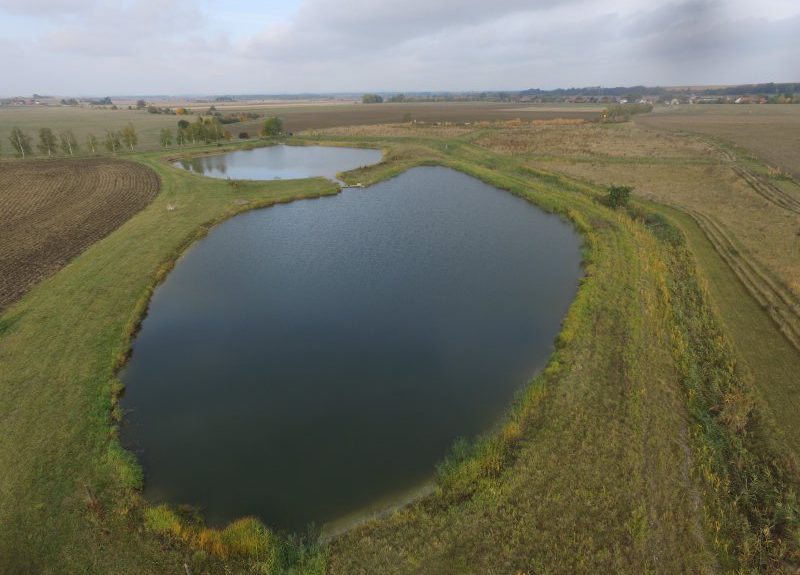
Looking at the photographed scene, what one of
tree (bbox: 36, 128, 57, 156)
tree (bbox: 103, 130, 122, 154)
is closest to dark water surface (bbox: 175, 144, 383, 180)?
tree (bbox: 103, 130, 122, 154)

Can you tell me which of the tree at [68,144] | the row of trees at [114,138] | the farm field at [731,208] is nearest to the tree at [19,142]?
the row of trees at [114,138]

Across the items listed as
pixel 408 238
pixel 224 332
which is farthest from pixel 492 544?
pixel 408 238

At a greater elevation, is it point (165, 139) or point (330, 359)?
point (165, 139)

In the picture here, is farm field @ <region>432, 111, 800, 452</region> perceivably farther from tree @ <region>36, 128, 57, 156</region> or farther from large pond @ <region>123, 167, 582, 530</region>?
tree @ <region>36, 128, 57, 156</region>

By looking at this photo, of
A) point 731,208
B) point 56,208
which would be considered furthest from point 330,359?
point 731,208

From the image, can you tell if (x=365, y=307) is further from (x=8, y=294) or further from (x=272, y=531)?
(x=8, y=294)

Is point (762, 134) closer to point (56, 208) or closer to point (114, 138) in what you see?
point (56, 208)
